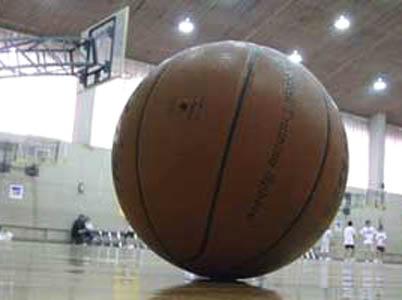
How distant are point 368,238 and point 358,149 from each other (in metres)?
2.90

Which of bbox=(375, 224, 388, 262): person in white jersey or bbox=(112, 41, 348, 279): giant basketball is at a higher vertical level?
bbox=(112, 41, 348, 279): giant basketball

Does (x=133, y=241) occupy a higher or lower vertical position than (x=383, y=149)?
lower

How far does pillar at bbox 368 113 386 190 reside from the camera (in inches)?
714

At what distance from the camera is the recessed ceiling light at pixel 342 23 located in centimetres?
1290

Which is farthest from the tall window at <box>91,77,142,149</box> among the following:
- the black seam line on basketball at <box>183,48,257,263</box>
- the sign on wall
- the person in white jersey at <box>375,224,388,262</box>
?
the black seam line on basketball at <box>183,48,257,263</box>

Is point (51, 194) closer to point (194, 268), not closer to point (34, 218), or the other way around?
point (34, 218)

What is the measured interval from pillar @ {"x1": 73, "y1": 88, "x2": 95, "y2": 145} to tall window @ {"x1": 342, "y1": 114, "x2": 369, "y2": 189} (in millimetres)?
6997

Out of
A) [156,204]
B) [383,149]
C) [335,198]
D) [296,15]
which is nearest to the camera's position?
[156,204]

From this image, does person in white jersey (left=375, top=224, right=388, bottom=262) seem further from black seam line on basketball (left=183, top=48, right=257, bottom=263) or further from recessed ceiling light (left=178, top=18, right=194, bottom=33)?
black seam line on basketball (left=183, top=48, right=257, bottom=263)

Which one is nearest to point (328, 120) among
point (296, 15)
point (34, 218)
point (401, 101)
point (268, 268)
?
point (268, 268)

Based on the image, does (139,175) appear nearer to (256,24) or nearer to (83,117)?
(256,24)

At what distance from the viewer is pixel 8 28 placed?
13570mm

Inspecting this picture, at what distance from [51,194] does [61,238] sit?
3.00 ft

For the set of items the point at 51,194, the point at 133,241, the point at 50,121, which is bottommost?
the point at 133,241
